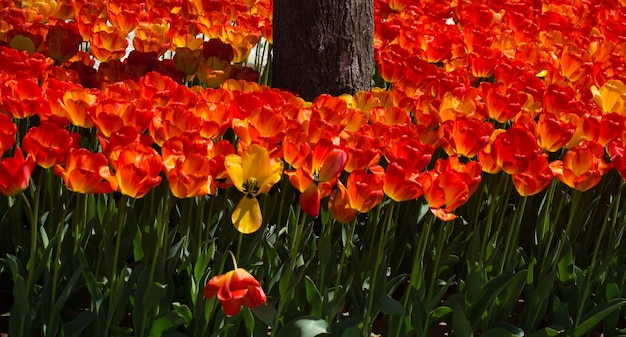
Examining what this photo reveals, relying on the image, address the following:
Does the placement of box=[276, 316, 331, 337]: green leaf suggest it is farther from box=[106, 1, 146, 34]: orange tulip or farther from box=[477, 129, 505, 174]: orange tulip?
box=[106, 1, 146, 34]: orange tulip

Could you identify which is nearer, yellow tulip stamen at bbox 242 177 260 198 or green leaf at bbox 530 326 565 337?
yellow tulip stamen at bbox 242 177 260 198

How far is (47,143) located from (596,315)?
147cm

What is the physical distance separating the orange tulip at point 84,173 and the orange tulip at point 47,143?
80 mm

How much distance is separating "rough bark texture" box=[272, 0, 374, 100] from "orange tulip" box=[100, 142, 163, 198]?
146 centimetres

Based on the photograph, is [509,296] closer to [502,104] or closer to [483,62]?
[502,104]

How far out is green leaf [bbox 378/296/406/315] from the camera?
2.39 metres

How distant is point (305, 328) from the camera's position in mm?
2289

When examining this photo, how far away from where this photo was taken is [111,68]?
10.5 ft

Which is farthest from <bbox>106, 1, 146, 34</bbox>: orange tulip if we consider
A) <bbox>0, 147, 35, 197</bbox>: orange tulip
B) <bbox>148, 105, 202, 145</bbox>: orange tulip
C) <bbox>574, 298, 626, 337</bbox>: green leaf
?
<bbox>574, 298, 626, 337</bbox>: green leaf

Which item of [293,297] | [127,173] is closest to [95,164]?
[127,173]

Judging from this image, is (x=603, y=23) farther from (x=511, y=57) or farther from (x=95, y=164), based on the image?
(x=95, y=164)

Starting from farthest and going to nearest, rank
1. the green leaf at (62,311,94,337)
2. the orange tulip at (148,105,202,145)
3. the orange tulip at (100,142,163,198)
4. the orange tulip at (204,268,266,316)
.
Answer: the orange tulip at (148,105,202,145), the green leaf at (62,311,94,337), the orange tulip at (100,142,163,198), the orange tulip at (204,268,266,316)

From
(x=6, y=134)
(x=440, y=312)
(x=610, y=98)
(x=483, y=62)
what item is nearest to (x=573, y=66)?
(x=483, y=62)

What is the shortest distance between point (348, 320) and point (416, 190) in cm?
39
